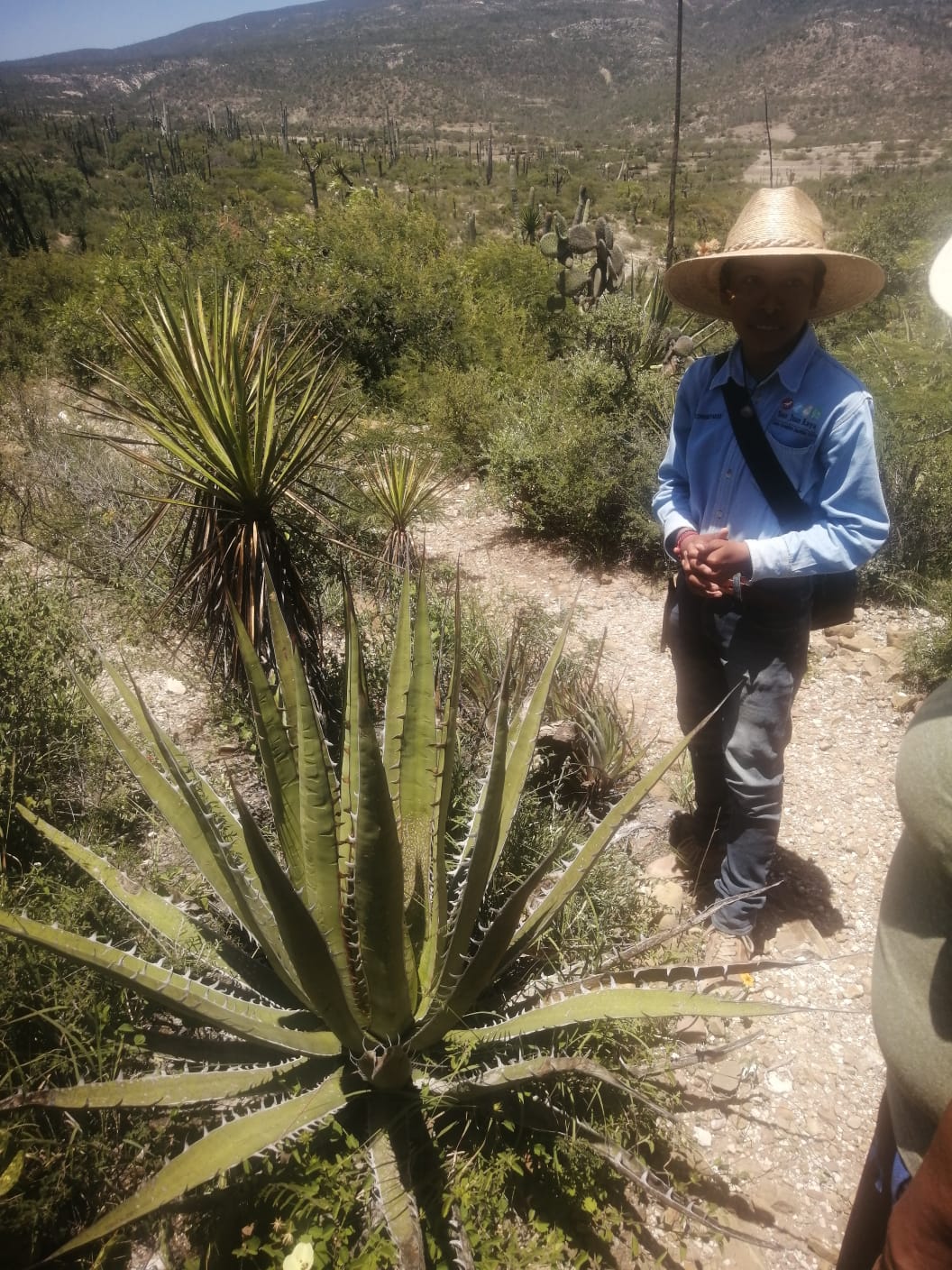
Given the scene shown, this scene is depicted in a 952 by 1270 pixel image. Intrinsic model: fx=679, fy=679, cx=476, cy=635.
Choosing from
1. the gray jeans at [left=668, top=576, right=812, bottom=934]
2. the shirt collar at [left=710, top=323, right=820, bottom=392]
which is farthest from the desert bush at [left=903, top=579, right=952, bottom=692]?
the shirt collar at [left=710, top=323, right=820, bottom=392]

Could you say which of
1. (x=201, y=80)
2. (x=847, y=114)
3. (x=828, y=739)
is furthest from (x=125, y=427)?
(x=201, y=80)

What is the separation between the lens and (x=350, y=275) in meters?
10.7

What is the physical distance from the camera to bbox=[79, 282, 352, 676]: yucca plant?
233 cm

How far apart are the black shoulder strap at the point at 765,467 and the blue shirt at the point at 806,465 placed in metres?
0.02

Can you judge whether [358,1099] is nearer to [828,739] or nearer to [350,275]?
[828,739]

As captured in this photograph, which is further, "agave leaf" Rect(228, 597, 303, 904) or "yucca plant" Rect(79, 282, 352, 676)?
"yucca plant" Rect(79, 282, 352, 676)

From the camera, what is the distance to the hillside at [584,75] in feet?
238

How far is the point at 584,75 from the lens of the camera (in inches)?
4850

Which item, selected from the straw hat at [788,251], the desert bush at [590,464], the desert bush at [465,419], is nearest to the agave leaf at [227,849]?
the straw hat at [788,251]

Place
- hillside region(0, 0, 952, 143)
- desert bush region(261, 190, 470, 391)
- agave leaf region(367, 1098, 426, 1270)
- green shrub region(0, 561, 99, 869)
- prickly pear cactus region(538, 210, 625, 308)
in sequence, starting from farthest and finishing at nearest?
hillside region(0, 0, 952, 143), desert bush region(261, 190, 470, 391), prickly pear cactus region(538, 210, 625, 308), green shrub region(0, 561, 99, 869), agave leaf region(367, 1098, 426, 1270)

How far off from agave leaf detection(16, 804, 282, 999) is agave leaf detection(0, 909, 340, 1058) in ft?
0.76

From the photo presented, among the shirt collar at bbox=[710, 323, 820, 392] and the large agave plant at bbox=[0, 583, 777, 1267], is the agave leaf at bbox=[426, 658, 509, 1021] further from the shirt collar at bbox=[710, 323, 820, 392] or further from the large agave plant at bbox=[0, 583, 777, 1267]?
the shirt collar at bbox=[710, 323, 820, 392]

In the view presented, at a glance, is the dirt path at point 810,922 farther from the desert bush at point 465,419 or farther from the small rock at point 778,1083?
the desert bush at point 465,419

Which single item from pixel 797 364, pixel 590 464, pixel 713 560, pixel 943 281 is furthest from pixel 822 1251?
pixel 590 464
